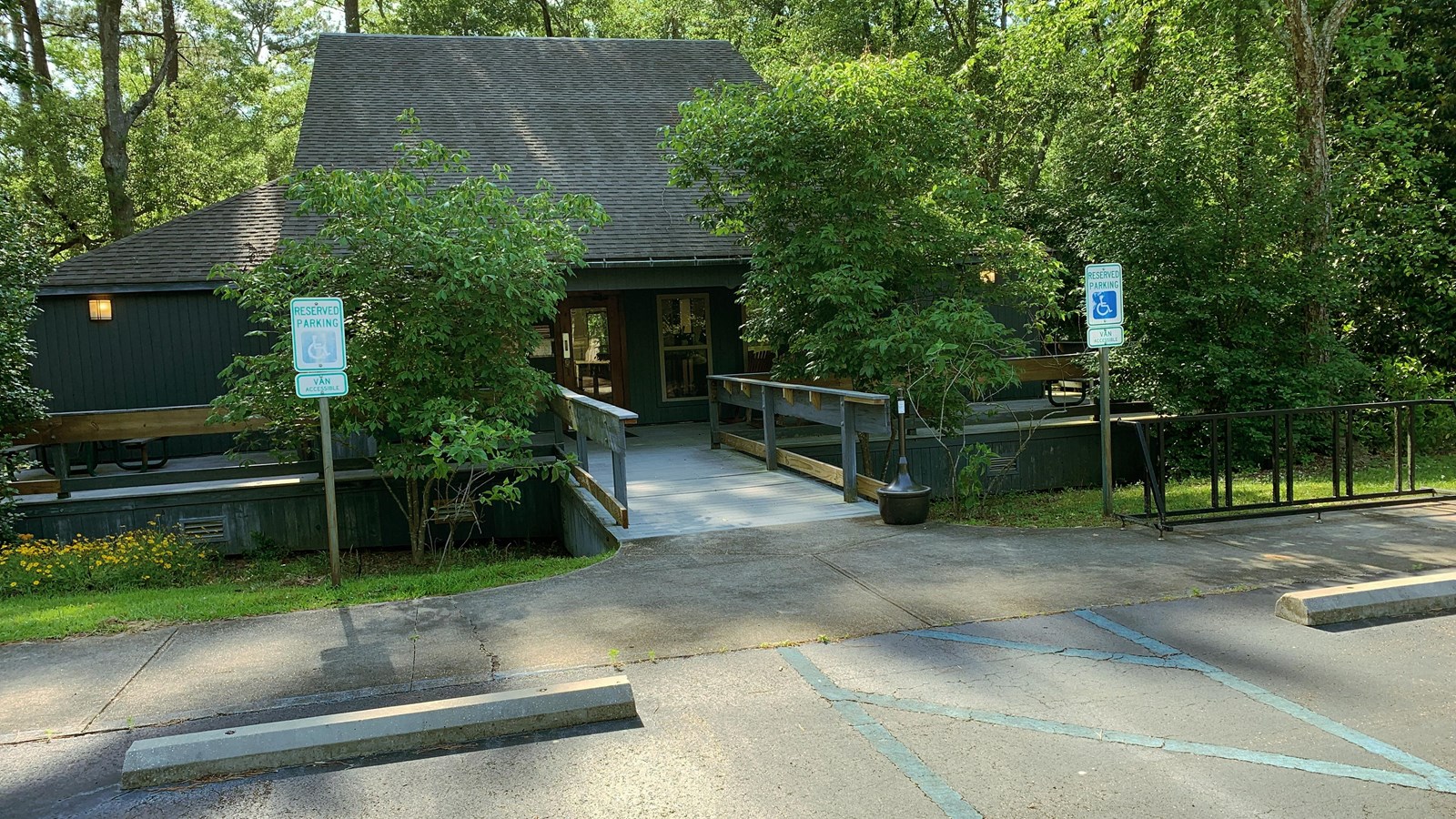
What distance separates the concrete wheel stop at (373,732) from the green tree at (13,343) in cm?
717

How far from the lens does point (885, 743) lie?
429 centimetres

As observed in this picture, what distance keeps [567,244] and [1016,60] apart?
1640cm

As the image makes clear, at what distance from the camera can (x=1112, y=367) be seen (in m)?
13.6

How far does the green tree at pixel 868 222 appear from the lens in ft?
33.7

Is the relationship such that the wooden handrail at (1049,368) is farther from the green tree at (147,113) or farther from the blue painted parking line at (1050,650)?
the green tree at (147,113)

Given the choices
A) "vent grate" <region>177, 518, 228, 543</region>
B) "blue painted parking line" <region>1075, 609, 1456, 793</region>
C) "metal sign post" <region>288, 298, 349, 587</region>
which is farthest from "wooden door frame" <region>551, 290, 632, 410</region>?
"blue painted parking line" <region>1075, 609, 1456, 793</region>

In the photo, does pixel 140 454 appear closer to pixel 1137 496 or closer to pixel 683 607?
pixel 683 607

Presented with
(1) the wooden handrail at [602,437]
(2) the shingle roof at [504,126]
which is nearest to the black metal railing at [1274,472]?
(1) the wooden handrail at [602,437]

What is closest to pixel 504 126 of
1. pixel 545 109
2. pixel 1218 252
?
pixel 545 109

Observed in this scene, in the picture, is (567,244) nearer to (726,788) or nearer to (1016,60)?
(726,788)

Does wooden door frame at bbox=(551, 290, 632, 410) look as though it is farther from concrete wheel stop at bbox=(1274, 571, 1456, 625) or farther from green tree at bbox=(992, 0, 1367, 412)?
concrete wheel stop at bbox=(1274, 571, 1456, 625)

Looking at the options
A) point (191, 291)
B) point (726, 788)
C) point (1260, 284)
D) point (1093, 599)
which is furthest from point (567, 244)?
point (1260, 284)

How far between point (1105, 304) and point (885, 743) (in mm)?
5954

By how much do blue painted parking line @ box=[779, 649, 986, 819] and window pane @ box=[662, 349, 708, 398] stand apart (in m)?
11.8
